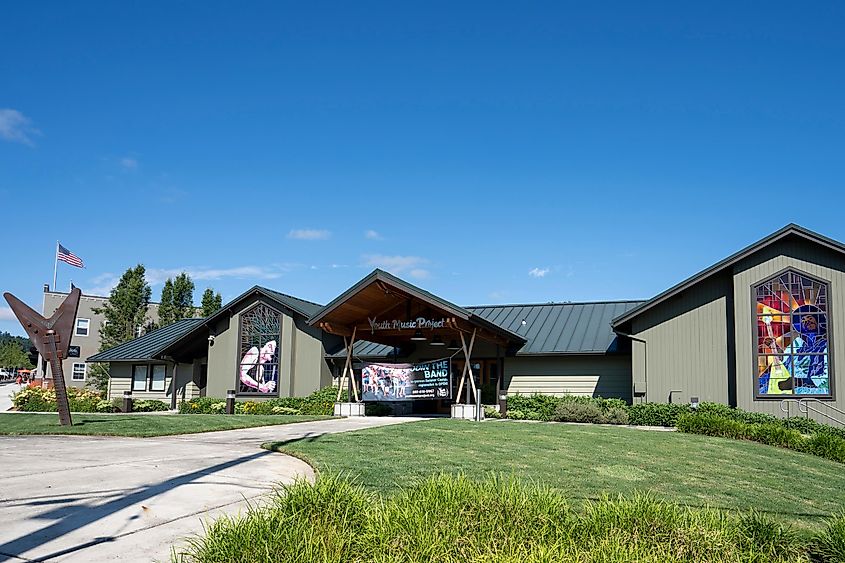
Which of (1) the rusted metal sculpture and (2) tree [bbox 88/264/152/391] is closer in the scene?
(1) the rusted metal sculpture

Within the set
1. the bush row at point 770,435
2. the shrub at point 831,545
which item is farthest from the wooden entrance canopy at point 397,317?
the shrub at point 831,545

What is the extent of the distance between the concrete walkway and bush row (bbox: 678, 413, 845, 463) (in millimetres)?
10410

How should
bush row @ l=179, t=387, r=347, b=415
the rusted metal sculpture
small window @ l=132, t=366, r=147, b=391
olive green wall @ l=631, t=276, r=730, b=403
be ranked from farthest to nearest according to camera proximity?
1. small window @ l=132, t=366, r=147, b=391
2. bush row @ l=179, t=387, r=347, b=415
3. olive green wall @ l=631, t=276, r=730, b=403
4. the rusted metal sculpture

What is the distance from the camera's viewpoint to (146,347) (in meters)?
32.7

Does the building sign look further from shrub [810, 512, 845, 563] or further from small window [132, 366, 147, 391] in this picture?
shrub [810, 512, 845, 563]

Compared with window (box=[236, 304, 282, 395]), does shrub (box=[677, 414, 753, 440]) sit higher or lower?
lower

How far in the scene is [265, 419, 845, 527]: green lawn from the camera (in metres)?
8.91

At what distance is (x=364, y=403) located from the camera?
23.3 m

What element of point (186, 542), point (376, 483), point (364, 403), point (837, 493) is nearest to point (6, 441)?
point (376, 483)

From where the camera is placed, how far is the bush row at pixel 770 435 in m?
14.4

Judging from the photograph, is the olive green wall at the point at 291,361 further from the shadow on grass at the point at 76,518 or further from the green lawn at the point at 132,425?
the shadow on grass at the point at 76,518

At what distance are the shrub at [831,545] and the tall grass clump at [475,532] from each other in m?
0.03

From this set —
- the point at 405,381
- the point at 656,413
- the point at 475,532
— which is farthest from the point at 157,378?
the point at 475,532

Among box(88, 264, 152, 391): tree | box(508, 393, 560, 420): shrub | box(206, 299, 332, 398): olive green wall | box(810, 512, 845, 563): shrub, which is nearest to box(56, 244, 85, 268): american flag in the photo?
box(88, 264, 152, 391): tree
